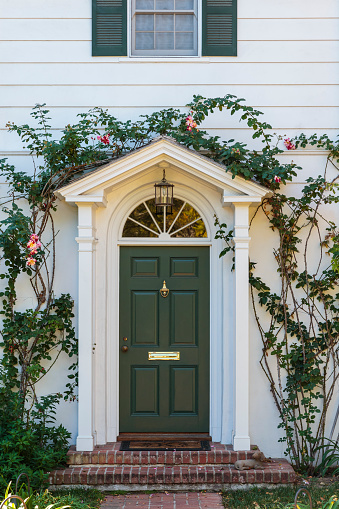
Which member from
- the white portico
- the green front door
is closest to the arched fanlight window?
the white portico

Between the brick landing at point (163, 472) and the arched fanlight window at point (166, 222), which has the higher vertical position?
Result: the arched fanlight window at point (166, 222)

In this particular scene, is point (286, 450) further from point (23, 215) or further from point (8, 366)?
point (23, 215)

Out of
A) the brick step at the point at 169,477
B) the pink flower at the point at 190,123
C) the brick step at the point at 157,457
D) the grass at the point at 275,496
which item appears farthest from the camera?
the pink flower at the point at 190,123

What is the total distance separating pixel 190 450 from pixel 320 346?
1.77 meters

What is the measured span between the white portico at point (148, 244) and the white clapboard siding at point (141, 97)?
820 mm

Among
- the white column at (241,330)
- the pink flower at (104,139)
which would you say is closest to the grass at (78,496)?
the white column at (241,330)

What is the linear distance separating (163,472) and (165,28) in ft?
15.9

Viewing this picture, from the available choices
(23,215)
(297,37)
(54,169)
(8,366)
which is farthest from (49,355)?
(297,37)

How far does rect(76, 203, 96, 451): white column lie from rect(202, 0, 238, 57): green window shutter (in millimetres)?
2251

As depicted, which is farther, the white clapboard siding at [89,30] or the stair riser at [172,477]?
the white clapboard siding at [89,30]

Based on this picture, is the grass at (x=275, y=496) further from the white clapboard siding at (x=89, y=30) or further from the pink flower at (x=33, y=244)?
the white clapboard siding at (x=89, y=30)

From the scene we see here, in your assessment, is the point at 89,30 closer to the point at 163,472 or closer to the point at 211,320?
the point at 211,320

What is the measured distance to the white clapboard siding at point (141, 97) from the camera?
6680 mm

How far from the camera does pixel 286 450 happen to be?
6.30 m
